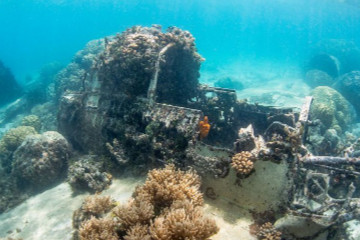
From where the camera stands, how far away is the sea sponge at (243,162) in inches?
197

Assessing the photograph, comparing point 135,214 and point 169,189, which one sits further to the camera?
point 169,189

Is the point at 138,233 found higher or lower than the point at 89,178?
higher

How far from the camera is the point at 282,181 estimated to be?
482 cm

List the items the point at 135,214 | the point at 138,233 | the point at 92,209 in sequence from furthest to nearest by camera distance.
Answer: the point at 92,209 < the point at 135,214 < the point at 138,233

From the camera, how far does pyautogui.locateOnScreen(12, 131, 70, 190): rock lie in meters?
8.55

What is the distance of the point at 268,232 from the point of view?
4.50m

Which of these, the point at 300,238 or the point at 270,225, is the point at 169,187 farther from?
the point at 300,238

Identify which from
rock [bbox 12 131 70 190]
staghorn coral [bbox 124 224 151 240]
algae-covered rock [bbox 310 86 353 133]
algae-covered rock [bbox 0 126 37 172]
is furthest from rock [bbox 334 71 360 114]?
algae-covered rock [bbox 0 126 37 172]

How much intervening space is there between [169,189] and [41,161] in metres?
6.26

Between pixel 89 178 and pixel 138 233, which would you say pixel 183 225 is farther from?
pixel 89 178

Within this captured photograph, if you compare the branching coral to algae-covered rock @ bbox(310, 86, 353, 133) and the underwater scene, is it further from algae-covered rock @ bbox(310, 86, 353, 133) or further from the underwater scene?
algae-covered rock @ bbox(310, 86, 353, 133)

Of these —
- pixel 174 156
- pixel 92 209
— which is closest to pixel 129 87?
pixel 174 156

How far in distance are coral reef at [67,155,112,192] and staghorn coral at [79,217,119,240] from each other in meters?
2.62

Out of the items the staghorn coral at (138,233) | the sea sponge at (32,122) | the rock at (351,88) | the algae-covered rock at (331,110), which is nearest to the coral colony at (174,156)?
the staghorn coral at (138,233)
